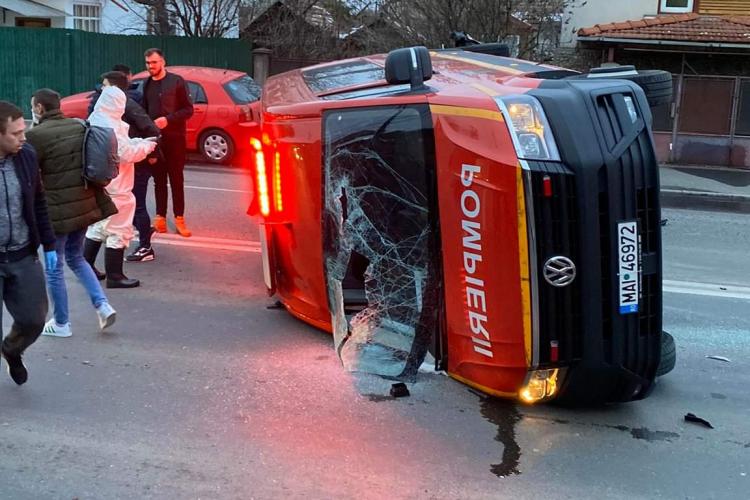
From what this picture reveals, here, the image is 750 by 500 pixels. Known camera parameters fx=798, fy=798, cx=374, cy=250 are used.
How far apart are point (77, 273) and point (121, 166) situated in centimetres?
122

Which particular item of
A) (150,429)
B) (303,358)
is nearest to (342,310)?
(303,358)

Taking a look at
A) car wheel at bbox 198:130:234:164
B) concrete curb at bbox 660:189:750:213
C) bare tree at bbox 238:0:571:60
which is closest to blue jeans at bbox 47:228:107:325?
car wheel at bbox 198:130:234:164

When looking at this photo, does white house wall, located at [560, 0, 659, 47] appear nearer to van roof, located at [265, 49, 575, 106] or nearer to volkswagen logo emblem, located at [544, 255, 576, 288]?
van roof, located at [265, 49, 575, 106]

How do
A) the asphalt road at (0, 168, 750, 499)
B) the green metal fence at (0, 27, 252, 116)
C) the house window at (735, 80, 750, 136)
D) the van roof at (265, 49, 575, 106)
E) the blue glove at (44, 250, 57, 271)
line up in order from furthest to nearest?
the green metal fence at (0, 27, 252, 116), the house window at (735, 80, 750, 136), the blue glove at (44, 250, 57, 271), the van roof at (265, 49, 575, 106), the asphalt road at (0, 168, 750, 499)

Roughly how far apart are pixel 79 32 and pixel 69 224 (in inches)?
606

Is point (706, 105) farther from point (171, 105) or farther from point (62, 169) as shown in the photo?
point (62, 169)

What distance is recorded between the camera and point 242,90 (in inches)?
557

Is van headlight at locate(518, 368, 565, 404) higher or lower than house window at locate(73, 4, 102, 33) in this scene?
lower

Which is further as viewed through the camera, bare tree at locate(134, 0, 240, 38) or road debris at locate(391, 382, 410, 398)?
bare tree at locate(134, 0, 240, 38)

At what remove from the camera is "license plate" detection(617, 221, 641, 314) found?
3680 millimetres

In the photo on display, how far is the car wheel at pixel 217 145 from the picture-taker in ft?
45.1

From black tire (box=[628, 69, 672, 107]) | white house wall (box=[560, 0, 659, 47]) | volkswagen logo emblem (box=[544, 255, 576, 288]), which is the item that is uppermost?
white house wall (box=[560, 0, 659, 47])

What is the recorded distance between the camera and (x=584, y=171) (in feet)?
11.7

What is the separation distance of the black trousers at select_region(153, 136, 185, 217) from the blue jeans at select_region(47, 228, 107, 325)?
2327 millimetres
